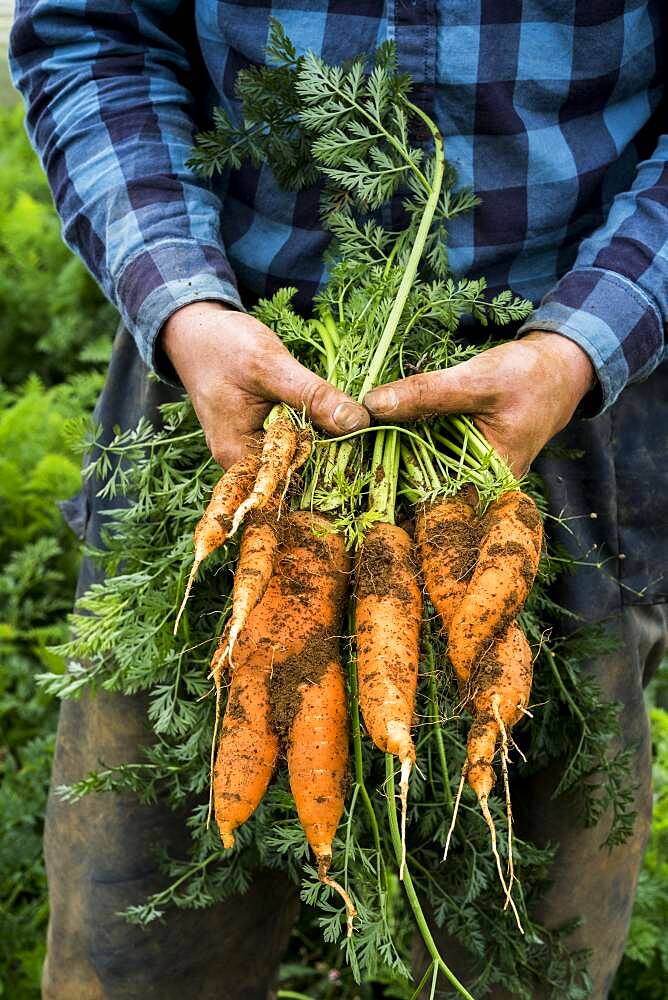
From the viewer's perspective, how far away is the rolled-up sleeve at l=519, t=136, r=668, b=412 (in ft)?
5.83

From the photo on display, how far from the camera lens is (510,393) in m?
1.67

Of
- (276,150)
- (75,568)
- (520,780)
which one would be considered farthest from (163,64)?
(75,568)

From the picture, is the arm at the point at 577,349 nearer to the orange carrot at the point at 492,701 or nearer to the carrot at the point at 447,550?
the carrot at the point at 447,550

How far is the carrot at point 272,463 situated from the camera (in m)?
1.58

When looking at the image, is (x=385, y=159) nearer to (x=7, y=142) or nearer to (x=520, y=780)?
(x=520, y=780)

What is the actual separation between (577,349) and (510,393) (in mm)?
176

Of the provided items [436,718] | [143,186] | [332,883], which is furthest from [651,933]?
[143,186]

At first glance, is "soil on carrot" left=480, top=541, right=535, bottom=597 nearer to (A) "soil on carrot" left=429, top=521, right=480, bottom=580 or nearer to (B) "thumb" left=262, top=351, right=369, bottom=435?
(A) "soil on carrot" left=429, top=521, right=480, bottom=580

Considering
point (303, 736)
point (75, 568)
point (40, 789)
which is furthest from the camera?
point (75, 568)

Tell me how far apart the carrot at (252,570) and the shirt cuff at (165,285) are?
15.6 inches

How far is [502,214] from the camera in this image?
1.88m

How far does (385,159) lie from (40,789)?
2029 millimetres

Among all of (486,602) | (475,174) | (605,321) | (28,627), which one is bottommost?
(28,627)

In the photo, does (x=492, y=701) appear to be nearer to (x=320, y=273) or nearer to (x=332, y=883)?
(x=332, y=883)
